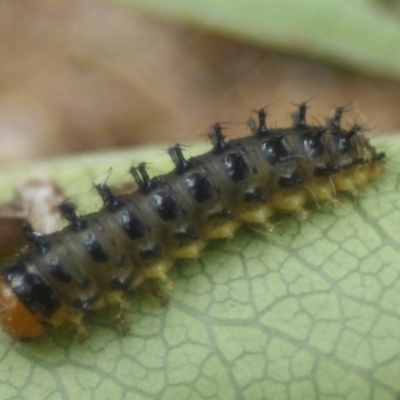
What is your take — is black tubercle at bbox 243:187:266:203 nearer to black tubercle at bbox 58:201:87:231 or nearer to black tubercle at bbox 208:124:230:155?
black tubercle at bbox 208:124:230:155

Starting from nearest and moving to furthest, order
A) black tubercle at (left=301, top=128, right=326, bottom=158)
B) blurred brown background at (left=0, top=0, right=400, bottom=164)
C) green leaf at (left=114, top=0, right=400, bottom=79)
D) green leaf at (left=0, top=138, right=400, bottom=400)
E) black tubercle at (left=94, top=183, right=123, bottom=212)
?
green leaf at (left=0, top=138, right=400, bottom=400) < black tubercle at (left=94, top=183, right=123, bottom=212) < black tubercle at (left=301, top=128, right=326, bottom=158) < green leaf at (left=114, top=0, right=400, bottom=79) < blurred brown background at (left=0, top=0, right=400, bottom=164)

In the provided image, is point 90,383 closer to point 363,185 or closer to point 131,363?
point 131,363

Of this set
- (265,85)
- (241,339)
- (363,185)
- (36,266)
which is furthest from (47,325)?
(265,85)

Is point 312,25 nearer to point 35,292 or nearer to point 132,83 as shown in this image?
point 132,83

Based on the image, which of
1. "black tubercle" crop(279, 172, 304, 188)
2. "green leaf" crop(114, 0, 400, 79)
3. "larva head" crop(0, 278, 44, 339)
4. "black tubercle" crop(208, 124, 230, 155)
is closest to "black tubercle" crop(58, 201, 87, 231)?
"larva head" crop(0, 278, 44, 339)

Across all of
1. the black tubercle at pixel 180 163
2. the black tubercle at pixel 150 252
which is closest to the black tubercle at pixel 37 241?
the black tubercle at pixel 150 252
